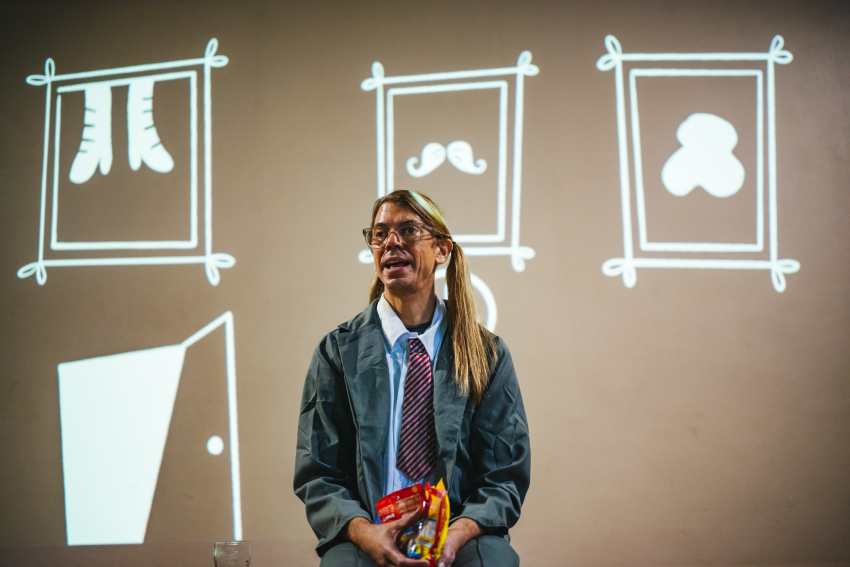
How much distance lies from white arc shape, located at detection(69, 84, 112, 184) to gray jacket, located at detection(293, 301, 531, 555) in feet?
5.44

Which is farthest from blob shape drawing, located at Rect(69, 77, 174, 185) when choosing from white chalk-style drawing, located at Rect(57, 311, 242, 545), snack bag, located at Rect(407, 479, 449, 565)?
snack bag, located at Rect(407, 479, 449, 565)

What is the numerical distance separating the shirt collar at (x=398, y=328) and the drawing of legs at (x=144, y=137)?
147 cm

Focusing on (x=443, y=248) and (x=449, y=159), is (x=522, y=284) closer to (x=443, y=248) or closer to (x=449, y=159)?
(x=449, y=159)

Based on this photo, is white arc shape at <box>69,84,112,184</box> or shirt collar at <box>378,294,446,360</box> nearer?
shirt collar at <box>378,294,446,360</box>

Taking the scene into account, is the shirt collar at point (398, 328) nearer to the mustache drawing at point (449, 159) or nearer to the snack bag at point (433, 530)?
the snack bag at point (433, 530)

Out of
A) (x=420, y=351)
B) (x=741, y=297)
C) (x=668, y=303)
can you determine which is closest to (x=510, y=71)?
(x=668, y=303)

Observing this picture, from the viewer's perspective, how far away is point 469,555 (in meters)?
1.20

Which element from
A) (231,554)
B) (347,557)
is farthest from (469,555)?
(231,554)

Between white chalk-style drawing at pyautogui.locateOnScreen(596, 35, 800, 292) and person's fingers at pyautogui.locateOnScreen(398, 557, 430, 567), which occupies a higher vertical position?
white chalk-style drawing at pyautogui.locateOnScreen(596, 35, 800, 292)

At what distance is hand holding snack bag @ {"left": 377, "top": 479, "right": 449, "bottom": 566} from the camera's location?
3.69 ft

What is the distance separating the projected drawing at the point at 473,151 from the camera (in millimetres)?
2387

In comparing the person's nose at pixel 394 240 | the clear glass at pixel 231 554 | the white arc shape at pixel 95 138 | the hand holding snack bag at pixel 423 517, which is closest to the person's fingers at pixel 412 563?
the hand holding snack bag at pixel 423 517

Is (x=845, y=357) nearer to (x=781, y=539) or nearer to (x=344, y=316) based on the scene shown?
(x=781, y=539)

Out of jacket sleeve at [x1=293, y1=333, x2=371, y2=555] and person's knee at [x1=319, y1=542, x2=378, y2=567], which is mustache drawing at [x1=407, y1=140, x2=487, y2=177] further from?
person's knee at [x1=319, y1=542, x2=378, y2=567]
